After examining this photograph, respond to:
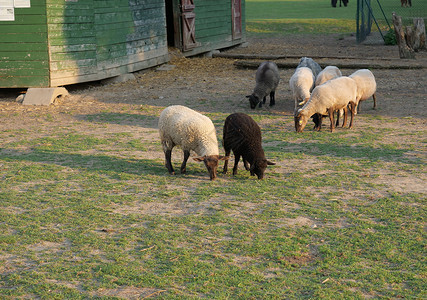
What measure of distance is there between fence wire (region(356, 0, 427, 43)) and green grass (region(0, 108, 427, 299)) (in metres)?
14.9

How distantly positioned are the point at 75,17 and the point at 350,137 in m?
7.89

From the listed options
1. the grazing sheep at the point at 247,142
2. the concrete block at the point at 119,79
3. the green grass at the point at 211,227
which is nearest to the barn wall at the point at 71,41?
the concrete block at the point at 119,79

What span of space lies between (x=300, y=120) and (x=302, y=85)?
1.23 metres

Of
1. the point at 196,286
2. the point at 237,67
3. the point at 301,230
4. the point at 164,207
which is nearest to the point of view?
the point at 196,286

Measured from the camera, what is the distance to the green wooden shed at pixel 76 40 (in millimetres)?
13516

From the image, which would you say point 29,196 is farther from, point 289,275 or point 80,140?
point 289,275

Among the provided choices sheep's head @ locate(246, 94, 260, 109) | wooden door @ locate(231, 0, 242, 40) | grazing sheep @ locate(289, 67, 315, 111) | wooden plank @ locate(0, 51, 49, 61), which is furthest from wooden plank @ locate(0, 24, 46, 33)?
wooden door @ locate(231, 0, 242, 40)

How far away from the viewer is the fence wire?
22891 millimetres

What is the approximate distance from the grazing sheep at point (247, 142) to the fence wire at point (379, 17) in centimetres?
1556

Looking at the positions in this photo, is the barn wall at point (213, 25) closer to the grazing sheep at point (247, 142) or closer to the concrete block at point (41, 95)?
the concrete block at point (41, 95)

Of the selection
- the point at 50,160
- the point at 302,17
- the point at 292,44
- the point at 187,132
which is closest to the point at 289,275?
the point at 187,132

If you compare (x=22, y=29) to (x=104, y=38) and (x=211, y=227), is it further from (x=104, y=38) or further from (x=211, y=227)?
(x=211, y=227)

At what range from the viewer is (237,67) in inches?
719

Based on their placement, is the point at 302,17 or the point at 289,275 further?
Answer: the point at 302,17
